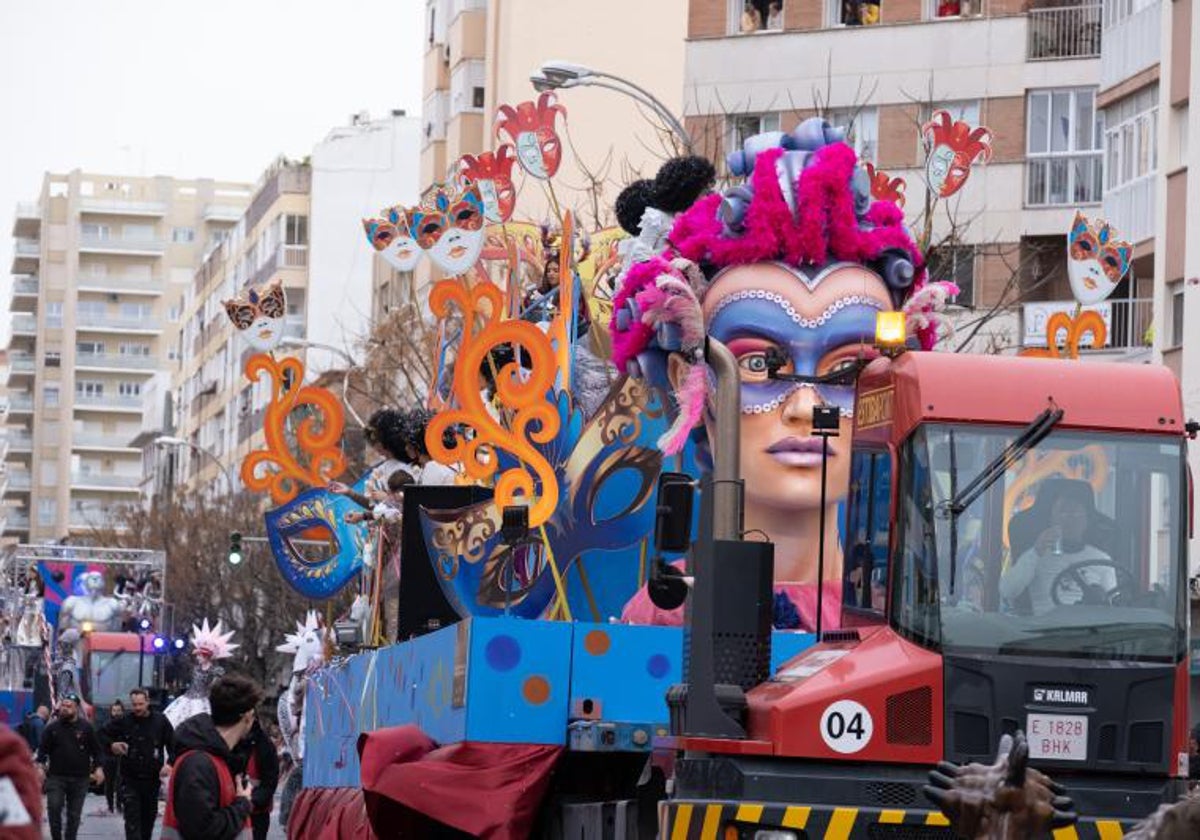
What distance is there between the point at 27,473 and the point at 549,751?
542 feet

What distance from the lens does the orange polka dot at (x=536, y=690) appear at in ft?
45.6

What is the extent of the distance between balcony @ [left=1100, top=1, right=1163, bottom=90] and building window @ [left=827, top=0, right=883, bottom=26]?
829cm

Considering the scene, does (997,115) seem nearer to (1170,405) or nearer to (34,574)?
(34,574)

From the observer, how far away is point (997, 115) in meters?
52.0

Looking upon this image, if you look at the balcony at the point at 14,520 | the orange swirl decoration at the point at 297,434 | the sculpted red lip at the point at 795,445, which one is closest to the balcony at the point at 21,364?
the balcony at the point at 14,520

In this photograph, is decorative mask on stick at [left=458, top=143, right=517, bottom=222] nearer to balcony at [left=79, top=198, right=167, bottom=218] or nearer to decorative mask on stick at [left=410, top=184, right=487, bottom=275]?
decorative mask on stick at [left=410, top=184, right=487, bottom=275]

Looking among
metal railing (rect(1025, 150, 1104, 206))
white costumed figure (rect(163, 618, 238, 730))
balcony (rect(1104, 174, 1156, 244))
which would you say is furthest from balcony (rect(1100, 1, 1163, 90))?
white costumed figure (rect(163, 618, 238, 730))

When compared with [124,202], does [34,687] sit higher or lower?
lower

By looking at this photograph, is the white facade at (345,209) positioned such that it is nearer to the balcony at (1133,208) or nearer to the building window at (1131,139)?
the building window at (1131,139)

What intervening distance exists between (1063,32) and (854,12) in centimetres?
386

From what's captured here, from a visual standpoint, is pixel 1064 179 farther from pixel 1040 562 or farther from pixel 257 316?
pixel 1040 562

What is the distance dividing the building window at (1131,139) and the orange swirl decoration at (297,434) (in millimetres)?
22468

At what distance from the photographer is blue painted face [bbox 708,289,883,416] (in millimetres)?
15758

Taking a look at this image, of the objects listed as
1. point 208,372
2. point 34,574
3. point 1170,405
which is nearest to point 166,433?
point 208,372
